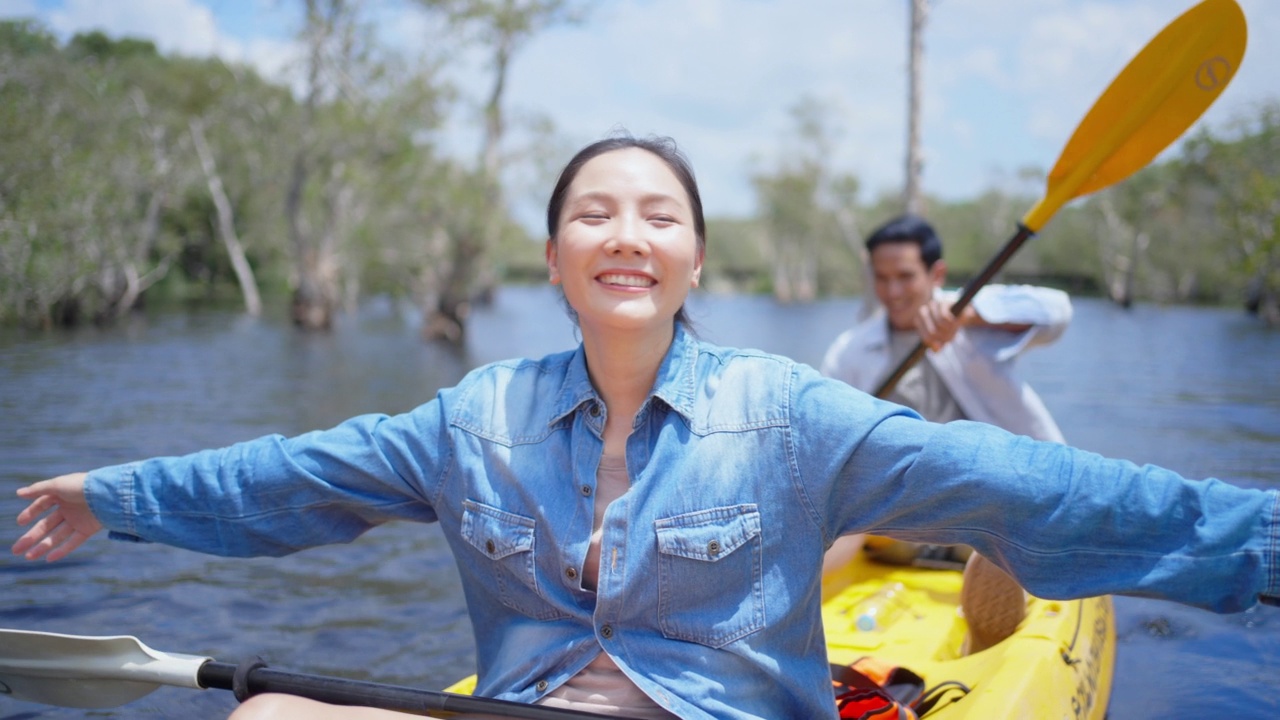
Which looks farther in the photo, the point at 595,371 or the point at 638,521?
the point at 595,371

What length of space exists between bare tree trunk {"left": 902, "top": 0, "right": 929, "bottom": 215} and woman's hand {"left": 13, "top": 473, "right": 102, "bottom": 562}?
37.8 ft

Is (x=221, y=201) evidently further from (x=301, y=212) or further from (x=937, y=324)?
(x=937, y=324)

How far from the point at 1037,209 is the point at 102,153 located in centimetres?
2314

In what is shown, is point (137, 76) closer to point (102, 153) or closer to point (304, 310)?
point (102, 153)

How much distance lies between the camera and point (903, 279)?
4.45m

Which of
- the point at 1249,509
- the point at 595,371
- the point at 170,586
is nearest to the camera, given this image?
the point at 1249,509

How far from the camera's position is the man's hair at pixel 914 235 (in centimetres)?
443

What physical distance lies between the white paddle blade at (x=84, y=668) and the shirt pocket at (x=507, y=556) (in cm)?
77

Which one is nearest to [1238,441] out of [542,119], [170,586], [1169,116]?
[1169,116]

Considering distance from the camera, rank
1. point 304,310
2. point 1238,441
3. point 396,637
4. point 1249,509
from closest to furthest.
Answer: point 1249,509
point 396,637
point 1238,441
point 304,310

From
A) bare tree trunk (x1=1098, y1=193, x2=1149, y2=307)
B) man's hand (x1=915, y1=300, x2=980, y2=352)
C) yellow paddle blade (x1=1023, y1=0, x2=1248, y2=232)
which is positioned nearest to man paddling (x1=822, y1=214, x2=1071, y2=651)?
man's hand (x1=915, y1=300, x2=980, y2=352)

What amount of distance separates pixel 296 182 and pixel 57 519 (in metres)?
22.9

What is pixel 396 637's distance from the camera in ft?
15.3

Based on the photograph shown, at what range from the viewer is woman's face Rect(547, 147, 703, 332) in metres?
1.84
